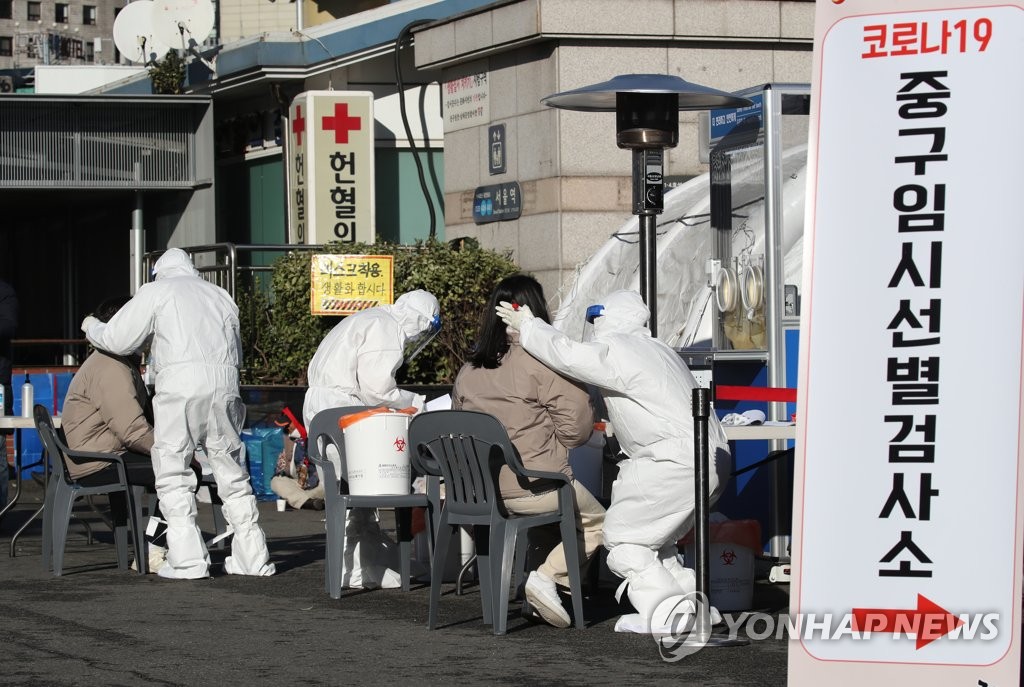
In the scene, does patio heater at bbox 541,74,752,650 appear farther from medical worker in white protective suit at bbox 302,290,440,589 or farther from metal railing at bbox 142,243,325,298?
metal railing at bbox 142,243,325,298

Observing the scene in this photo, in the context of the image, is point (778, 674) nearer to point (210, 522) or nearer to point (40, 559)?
point (40, 559)

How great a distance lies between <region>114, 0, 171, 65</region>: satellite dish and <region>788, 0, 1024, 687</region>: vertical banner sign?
848 inches

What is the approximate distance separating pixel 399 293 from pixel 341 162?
5.09 metres

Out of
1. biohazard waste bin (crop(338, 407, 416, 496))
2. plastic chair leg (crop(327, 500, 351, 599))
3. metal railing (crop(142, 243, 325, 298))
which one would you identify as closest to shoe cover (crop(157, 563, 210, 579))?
plastic chair leg (crop(327, 500, 351, 599))

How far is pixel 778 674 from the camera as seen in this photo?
680 cm

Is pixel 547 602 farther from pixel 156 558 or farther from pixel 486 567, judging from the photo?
pixel 156 558

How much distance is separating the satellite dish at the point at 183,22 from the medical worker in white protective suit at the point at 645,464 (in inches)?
683

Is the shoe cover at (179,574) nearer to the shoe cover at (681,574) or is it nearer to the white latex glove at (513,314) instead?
the white latex glove at (513,314)

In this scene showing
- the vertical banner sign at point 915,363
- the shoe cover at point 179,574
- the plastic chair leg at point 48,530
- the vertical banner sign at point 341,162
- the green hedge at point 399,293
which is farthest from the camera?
the vertical banner sign at point 341,162

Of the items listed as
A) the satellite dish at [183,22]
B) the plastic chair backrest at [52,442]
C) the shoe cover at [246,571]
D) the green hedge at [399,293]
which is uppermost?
the satellite dish at [183,22]

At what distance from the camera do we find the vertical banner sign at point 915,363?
5090 millimetres

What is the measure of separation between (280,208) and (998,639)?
1895 centimetres

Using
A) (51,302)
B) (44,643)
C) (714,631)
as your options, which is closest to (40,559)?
(44,643)

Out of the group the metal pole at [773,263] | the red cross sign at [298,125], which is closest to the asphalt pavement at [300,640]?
the metal pole at [773,263]
